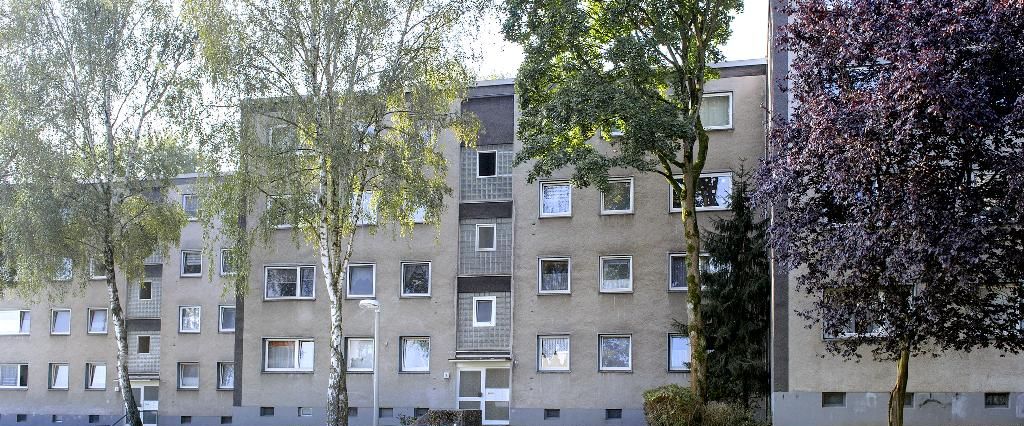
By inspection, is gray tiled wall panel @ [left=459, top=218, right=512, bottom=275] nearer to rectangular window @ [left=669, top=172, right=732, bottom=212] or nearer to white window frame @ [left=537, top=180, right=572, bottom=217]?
white window frame @ [left=537, top=180, right=572, bottom=217]

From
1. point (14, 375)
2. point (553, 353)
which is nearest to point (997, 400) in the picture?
point (553, 353)

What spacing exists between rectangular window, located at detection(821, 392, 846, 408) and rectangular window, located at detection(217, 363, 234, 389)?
2028cm

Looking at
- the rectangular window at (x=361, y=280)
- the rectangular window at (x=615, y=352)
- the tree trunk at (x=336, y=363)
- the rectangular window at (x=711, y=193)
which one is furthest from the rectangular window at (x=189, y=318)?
the rectangular window at (x=711, y=193)

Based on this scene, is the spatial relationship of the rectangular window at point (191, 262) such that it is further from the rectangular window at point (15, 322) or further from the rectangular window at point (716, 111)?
the rectangular window at point (716, 111)

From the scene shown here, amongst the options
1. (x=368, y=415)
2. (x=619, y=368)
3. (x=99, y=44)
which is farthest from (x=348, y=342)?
(x=99, y=44)

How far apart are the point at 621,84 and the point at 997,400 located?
11181 mm

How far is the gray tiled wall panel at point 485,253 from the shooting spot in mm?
34969

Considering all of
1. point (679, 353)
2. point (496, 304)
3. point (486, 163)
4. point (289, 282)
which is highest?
point (486, 163)

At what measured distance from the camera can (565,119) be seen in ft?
93.6

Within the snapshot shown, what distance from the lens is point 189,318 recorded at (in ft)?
133

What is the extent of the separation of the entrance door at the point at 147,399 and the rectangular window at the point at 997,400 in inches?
1092

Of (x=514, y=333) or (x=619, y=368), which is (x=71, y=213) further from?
(x=619, y=368)

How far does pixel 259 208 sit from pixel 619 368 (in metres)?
12.1

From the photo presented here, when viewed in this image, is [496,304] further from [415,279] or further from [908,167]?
[908,167]
